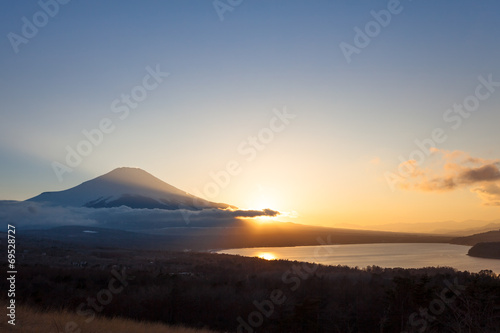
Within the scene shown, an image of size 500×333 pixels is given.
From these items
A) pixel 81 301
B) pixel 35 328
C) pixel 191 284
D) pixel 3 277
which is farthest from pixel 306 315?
pixel 3 277

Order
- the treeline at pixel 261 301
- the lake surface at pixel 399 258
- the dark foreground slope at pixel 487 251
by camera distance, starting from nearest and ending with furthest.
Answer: the treeline at pixel 261 301 → the lake surface at pixel 399 258 → the dark foreground slope at pixel 487 251

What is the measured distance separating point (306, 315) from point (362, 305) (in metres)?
4.66

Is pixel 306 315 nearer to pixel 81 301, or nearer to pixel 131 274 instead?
pixel 81 301

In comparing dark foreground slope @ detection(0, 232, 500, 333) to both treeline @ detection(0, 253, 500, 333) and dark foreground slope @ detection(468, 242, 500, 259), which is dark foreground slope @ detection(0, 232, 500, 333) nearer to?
treeline @ detection(0, 253, 500, 333)

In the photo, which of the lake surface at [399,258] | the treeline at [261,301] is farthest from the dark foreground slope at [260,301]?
the lake surface at [399,258]

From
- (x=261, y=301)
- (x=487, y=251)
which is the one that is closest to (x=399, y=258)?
(x=487, y=251)

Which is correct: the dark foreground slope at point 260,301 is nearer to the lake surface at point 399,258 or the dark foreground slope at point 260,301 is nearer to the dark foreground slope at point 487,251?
the lake surface at point 399,258

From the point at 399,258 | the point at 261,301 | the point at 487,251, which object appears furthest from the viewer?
the point at 487,251

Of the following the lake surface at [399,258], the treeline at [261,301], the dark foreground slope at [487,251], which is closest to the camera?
the treeline at [261,301]

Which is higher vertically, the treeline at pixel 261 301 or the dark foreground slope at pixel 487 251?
the treeline at pixel 261 301

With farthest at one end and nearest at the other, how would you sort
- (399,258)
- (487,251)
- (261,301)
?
1. (487,251)
2. (399,258)
3. (261,301)

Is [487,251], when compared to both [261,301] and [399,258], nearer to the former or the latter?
[399,258]

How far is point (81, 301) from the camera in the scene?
2292 cm

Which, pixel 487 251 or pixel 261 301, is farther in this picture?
pixel 487 251
